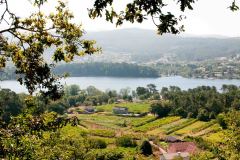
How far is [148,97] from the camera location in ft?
395

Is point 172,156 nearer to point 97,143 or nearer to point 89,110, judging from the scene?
point 97,143

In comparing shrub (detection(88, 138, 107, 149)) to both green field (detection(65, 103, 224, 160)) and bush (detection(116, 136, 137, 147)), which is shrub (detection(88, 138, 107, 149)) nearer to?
green field (detection(65, 103, 224, 160))

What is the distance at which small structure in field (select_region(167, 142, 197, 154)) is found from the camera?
50375 mm

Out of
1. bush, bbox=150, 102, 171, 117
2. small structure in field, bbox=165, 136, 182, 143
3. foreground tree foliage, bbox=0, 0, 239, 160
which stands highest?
foreground tree foliage, bbox=0, 0, 239, 160

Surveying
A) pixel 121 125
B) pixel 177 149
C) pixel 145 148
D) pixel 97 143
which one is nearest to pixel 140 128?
pixel 121 125

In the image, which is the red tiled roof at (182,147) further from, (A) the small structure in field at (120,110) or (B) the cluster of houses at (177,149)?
(A) the small structure in field at (120,110)

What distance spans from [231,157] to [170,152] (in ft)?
106

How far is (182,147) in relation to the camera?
169ft

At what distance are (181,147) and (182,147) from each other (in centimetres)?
21

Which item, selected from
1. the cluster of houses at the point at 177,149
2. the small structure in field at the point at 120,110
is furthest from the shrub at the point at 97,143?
the small structure in field at the point at 120,110

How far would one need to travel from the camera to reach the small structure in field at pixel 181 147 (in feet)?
165

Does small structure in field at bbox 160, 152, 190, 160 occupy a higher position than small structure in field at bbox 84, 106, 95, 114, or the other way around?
small structure in field at bbox 84, 106, 95, 114

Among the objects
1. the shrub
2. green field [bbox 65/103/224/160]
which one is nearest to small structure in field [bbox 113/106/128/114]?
green field [bbox 65/103/224/160]

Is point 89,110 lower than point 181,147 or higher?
higher
